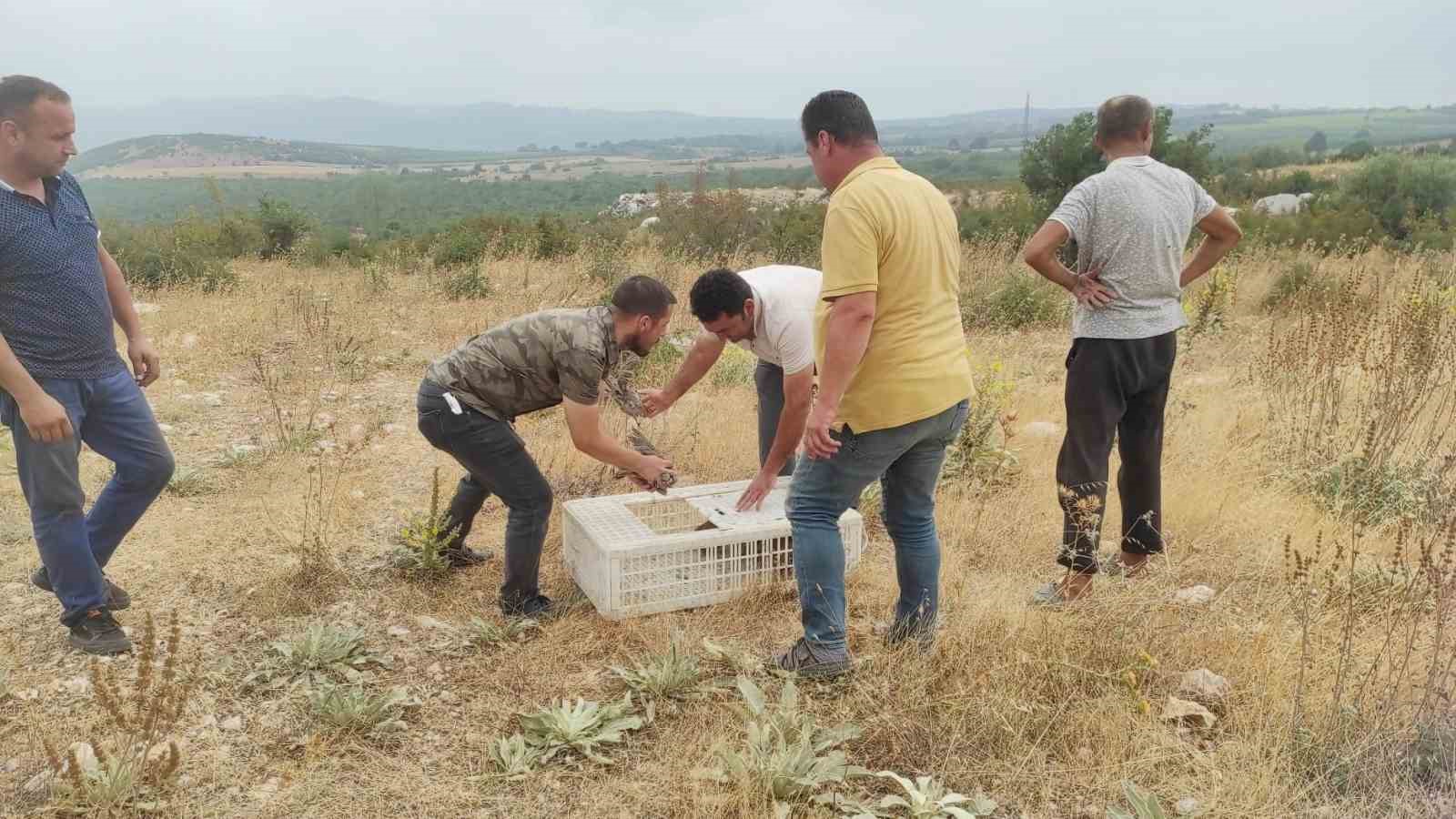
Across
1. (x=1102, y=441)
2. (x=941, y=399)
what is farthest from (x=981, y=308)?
(x=941, y=399)

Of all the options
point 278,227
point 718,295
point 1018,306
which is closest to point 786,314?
point 718,295

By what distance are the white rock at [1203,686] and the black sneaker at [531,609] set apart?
6.91ft

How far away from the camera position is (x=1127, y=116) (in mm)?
→ 3145

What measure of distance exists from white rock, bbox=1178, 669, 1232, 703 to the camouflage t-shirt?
79.4 inches

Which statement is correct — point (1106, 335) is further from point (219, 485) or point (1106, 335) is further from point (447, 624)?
point (219, 485)

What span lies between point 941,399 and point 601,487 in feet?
7.95

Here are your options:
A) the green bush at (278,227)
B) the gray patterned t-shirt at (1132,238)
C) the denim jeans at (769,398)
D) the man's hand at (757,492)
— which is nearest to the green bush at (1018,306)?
the denim jeans at (769,398)

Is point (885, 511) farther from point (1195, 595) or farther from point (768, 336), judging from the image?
point (1195, 595)

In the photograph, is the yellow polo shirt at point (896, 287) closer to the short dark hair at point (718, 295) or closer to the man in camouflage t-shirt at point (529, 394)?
the short dark hair at point (718, 295)

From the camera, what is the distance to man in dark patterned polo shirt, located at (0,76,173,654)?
8.89 feet

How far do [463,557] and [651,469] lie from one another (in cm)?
118

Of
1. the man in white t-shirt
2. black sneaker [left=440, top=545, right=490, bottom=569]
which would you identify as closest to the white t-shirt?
the man in white t-shirt

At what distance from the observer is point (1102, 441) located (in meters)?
3.20

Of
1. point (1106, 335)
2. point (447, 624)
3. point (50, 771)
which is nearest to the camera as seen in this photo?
point (50, 771)
